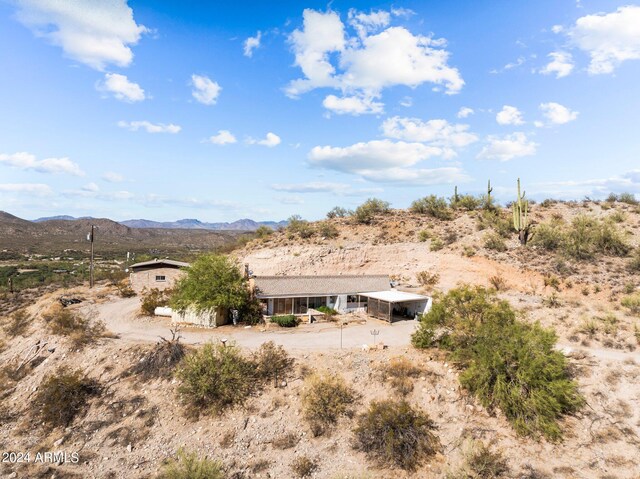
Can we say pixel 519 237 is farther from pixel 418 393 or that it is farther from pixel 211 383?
pixel 211 383

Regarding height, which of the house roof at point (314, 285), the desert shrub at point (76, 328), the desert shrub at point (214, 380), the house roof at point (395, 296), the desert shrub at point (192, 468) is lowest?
→ the desert shrub at point (192, 468)

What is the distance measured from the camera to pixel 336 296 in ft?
115

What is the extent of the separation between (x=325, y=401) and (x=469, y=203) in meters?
45.7

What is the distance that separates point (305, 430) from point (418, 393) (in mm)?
6308

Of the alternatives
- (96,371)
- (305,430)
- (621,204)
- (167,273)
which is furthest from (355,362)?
(621,204)

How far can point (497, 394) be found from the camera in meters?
18.1

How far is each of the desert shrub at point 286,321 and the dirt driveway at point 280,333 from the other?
74 cm

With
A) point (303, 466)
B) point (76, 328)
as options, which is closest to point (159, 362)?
point (76, 328)

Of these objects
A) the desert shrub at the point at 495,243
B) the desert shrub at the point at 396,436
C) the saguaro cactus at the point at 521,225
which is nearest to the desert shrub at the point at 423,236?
the desert shrub at the point at 495,243

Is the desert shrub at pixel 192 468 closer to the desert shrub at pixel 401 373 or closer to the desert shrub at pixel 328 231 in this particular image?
the desert shrub at pixel 401 373

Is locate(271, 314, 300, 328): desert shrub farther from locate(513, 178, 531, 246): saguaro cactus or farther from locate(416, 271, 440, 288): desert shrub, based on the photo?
locate(513, 178, 531, 246): saguaro cactus

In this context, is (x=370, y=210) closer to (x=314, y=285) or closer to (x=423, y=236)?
(x=423, y=236)

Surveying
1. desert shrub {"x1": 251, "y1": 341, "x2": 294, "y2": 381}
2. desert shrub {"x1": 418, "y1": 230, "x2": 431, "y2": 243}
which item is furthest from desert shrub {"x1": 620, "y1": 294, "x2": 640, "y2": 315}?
desert shrub {"x1": 251, "y1": 341, "x2": 294, "y2": 381}

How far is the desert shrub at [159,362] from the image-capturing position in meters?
21.8
